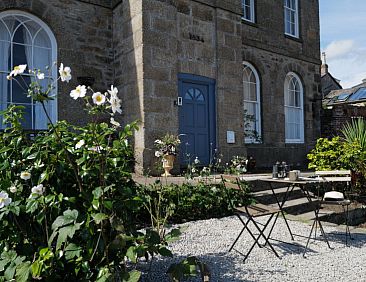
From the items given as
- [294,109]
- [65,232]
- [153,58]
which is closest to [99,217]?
[65,232]

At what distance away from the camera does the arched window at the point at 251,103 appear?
1127cm

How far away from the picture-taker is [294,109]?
13.0 meters

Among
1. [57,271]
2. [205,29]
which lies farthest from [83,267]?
[205,29]

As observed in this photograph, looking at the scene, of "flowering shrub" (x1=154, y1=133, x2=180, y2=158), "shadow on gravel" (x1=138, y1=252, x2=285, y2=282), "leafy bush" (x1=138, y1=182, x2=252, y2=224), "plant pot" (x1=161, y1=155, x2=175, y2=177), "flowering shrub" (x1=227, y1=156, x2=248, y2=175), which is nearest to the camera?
"shadow on gravel" (x1=138, y1=252, x2=285, y2=282)

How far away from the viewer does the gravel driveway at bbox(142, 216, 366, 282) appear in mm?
3408

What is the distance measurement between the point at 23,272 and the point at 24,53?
21.7 feet

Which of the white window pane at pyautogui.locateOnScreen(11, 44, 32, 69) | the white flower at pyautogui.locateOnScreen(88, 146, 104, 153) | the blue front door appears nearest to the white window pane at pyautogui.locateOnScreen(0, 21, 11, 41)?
the white window pane at pyautogui.locateOnScreen(11, 44, 32, 69)

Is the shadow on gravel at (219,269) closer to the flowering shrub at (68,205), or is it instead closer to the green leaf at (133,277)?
the flowering shrub at (68,205)

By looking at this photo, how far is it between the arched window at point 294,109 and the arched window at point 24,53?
816 cm

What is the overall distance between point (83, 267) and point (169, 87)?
6040 millimetres

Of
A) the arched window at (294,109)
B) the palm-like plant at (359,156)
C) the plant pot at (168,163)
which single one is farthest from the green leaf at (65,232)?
the arched window at (294,109)

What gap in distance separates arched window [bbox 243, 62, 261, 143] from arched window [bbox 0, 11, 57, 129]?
5898 millimetres

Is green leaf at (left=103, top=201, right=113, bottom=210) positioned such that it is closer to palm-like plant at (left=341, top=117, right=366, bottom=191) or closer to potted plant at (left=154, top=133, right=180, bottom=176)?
potted plant at (left=154, top=133, right=180, bottom=176)

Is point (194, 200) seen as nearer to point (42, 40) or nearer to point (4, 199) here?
point (4, 199)
